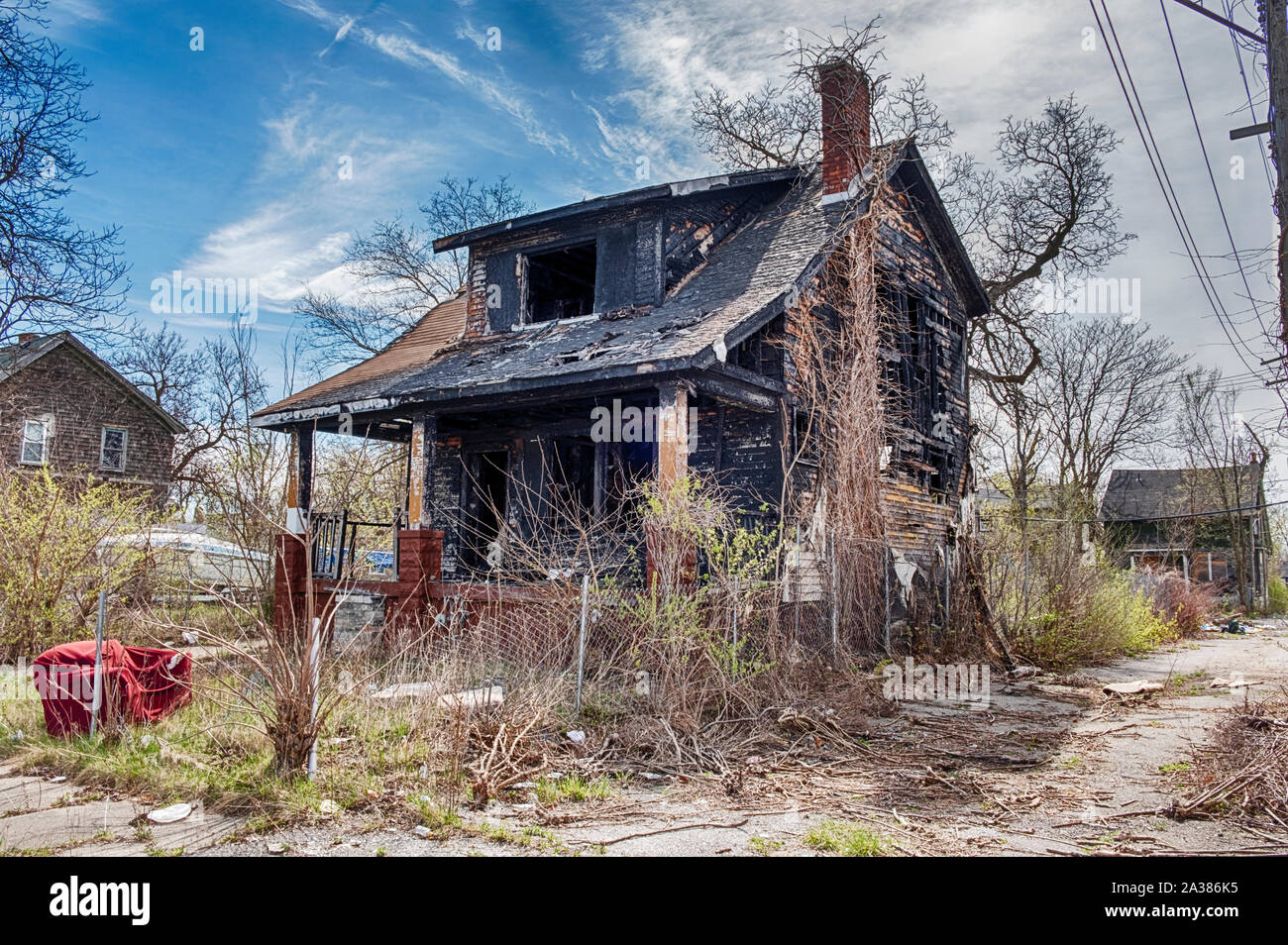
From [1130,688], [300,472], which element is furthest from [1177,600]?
[300,472]

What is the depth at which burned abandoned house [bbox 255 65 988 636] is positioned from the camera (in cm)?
1063

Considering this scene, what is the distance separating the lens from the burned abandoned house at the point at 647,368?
10633 millimetres

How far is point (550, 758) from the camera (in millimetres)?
6059

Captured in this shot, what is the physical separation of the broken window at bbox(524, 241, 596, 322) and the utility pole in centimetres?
914

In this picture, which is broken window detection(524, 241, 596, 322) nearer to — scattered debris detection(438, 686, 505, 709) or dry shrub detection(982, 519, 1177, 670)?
dry shrub detection(982, 519, 1177, 670)

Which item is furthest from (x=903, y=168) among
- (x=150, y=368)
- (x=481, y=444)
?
(x=150, y=368)

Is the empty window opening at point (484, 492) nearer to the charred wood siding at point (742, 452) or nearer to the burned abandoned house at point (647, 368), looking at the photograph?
the burned abandoned house at point (647, 368)

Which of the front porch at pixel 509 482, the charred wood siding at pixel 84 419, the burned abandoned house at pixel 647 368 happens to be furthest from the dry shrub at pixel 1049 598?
the charred wood siding at pixel 84 419

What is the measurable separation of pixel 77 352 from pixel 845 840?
2893 centimetres

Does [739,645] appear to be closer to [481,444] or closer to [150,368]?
[481,444]

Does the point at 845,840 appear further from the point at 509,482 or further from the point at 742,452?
the point at 509,482

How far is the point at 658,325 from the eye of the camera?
11.2 m

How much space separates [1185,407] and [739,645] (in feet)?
107

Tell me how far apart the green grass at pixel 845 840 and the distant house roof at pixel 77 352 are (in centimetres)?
2404
